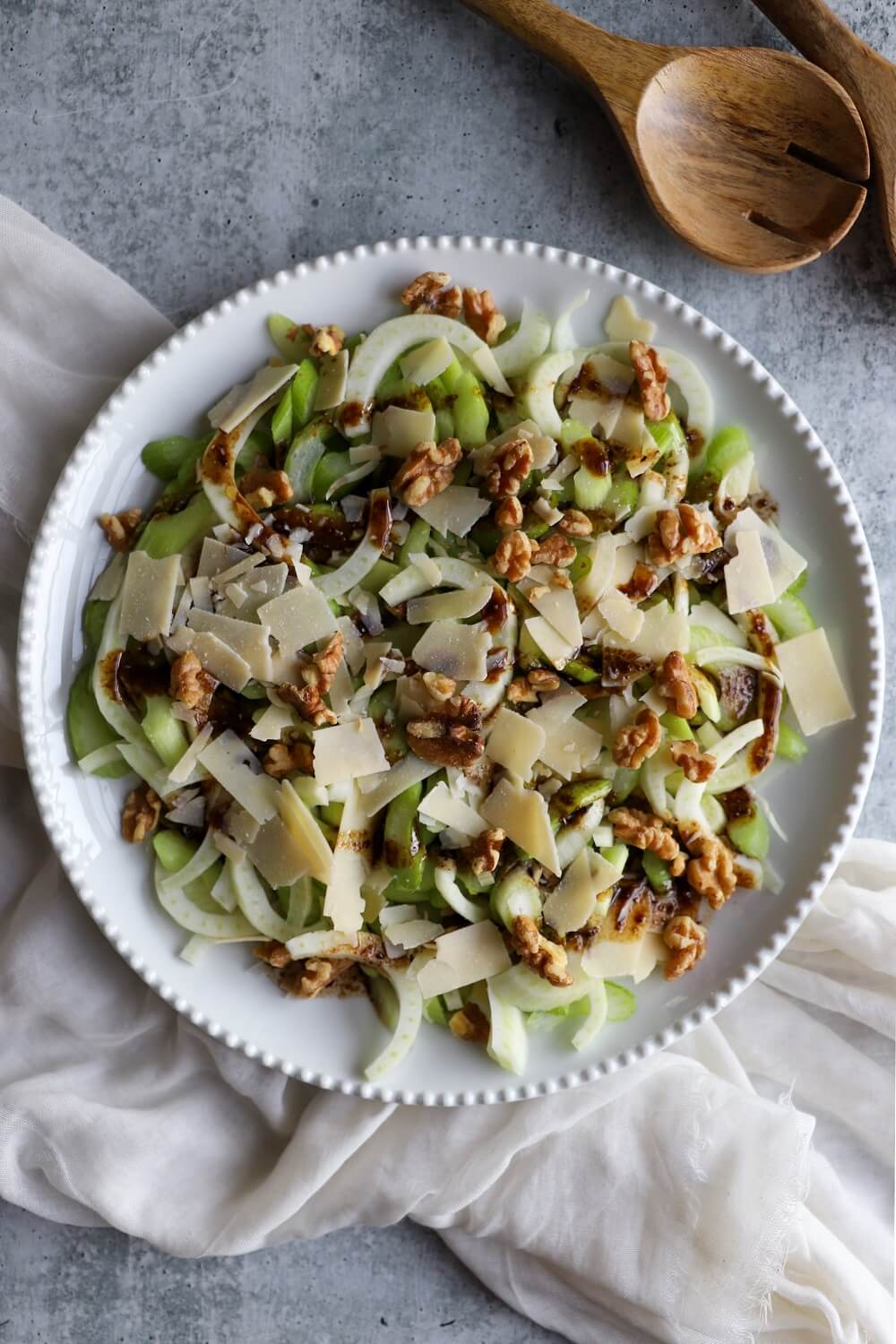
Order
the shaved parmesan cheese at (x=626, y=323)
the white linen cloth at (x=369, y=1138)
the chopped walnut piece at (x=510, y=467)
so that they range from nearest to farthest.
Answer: the chopped walnut piece at (x=510, y=467)
the shaved parmesan cheese at (x=626, y=323)
the white linen cloth at (x=369, y=1138)

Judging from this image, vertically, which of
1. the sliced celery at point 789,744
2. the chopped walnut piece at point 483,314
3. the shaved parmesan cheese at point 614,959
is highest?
the chopped walnut piece at point 483,314

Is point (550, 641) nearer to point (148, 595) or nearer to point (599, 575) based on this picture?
point (599, 575)

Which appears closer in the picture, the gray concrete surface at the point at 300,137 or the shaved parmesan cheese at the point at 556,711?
the shaved parmesan cheese at the point at 556,711

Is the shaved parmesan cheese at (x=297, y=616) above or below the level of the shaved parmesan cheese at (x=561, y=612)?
below

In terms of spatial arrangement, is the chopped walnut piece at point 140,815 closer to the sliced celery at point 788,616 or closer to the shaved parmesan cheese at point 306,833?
the shaved parmesan cheese at point 306,833

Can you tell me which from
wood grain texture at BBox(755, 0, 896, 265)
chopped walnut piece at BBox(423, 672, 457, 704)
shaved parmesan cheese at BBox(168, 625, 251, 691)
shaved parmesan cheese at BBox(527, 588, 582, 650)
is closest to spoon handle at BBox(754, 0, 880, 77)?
wood grain texture at BBox(755, 0, 896, 265)

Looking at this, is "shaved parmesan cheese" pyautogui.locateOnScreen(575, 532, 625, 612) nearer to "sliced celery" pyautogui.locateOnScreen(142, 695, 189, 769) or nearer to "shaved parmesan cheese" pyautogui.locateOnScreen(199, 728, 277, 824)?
"shaved parmesan cheese" pyautogui.locateOnScreen(199, 728, 277, 824)

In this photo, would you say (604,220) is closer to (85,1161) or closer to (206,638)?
(206,638)

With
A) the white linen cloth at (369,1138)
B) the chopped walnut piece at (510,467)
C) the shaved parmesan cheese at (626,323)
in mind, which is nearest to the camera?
the chopped walnut piece at (510,467)

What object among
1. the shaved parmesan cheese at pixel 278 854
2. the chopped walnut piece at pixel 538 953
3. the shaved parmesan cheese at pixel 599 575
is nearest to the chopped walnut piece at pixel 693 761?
the shaved parmesan cheese at pixel 599 575
